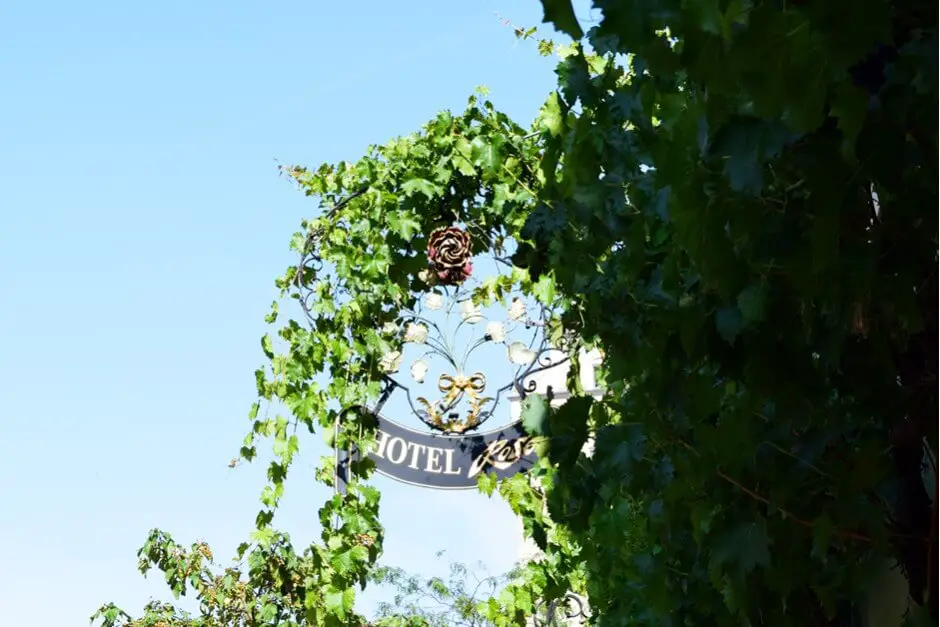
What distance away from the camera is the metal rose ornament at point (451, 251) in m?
6.61

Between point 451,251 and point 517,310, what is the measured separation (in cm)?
43

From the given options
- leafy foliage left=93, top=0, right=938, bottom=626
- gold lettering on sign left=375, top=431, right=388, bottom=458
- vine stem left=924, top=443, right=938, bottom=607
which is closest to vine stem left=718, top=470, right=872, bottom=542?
leafy foliage left=93, top=0, right=938, bottom=626

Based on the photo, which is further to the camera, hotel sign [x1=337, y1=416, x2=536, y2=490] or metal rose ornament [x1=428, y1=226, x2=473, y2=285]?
metal rose ornament [x1=428, y1=226, x2=473, y2=285]

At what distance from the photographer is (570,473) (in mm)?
2986

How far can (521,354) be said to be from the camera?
257 inches

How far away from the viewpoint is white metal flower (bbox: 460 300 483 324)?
6.71 m

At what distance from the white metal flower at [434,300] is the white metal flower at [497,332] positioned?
0.94ft

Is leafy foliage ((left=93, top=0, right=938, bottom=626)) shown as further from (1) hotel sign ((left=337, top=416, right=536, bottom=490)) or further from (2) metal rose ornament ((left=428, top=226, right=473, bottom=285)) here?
(2) metal rose ornament ((left=428, top=226, right=473, bottom=285))

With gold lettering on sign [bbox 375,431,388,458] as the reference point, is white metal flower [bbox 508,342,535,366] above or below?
above

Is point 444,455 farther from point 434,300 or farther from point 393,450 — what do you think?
point 434,300

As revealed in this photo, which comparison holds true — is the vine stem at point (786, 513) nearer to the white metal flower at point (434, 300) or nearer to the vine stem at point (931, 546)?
the vine stem at point (931, 546)

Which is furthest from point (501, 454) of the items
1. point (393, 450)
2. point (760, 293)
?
point (760, 293)

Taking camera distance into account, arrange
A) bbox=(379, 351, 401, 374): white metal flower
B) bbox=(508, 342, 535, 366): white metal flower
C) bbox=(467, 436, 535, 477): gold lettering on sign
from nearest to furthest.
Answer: bbox=(467, 436, 535, 477): gold lettering on sign → bbox=(508, 342, 535, 366): white metal flower → bbox=(379, 351, 401, 374): white metal flower

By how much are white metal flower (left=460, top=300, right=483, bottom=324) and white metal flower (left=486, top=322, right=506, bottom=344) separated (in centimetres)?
9
